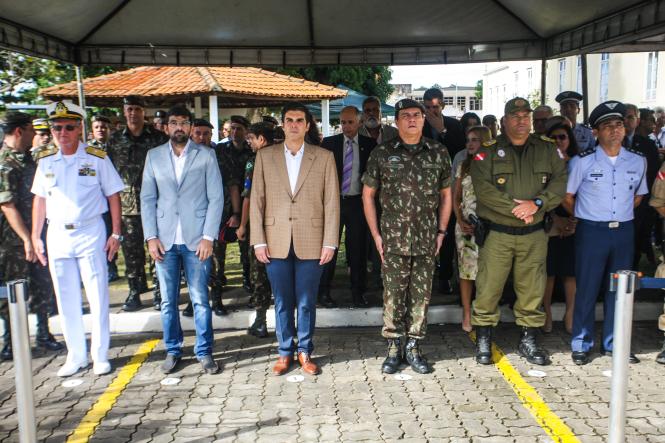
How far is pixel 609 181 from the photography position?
4770 millimetres

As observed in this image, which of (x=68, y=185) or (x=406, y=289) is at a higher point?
(x=68, y=185)

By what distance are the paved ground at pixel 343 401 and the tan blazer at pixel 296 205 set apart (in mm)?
1065

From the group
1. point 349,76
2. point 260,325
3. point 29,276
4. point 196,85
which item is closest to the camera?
point 29,276

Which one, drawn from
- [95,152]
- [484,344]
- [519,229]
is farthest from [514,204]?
[95,152]

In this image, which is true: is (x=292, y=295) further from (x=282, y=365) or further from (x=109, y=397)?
(x=109, y=397)

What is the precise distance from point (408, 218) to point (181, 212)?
1802mm

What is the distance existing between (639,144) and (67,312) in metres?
5.78

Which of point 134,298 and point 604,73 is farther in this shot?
point 604,73

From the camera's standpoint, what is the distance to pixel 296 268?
15.4ft

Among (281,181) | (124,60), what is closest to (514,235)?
(281,181)

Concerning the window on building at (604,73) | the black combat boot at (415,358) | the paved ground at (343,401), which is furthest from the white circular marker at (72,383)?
the window on building at (604,73)

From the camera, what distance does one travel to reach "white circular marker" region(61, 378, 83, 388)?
14.9 feet

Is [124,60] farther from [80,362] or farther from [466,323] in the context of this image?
[466,323]

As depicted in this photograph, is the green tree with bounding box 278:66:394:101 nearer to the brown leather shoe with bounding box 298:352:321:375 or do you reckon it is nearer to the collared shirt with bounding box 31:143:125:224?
the collared shirt with bounding box 31:143:125:224
